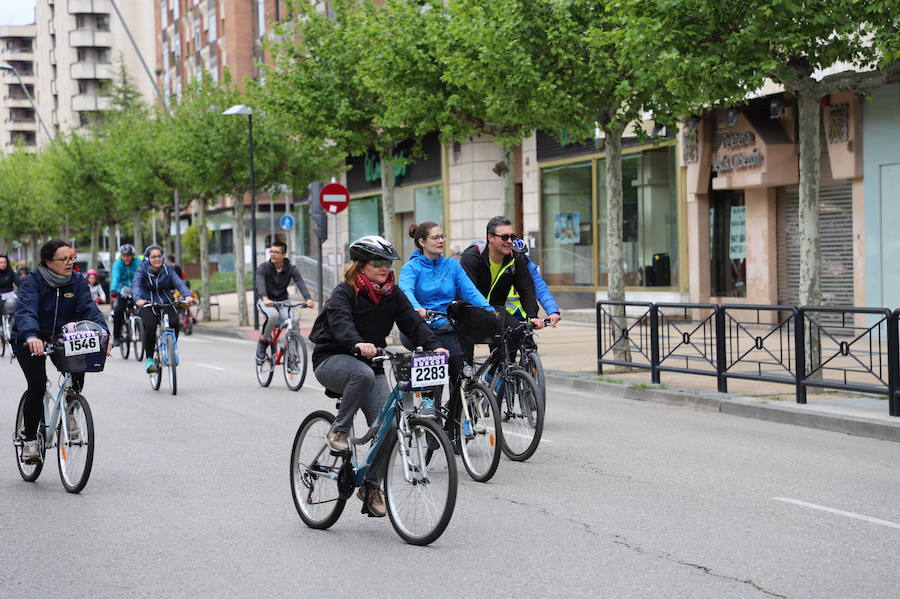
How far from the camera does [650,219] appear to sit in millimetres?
27156

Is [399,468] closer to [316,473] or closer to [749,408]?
[316,473]

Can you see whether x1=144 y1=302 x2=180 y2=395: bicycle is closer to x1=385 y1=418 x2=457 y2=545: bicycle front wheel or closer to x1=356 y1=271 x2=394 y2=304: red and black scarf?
x1=356 y1=271 x2=394 y2=304: red and black scarf

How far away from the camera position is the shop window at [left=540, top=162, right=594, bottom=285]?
3014cm

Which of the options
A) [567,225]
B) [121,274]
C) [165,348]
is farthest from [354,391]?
[567,225]

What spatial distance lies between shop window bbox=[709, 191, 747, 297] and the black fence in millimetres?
9557

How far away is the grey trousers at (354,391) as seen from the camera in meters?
6.68

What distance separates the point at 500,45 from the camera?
54.6ft

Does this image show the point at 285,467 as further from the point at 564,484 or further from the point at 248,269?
the point at 248,269

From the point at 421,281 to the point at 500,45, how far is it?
815 centimetres

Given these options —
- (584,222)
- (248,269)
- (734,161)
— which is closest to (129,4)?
(248,269)

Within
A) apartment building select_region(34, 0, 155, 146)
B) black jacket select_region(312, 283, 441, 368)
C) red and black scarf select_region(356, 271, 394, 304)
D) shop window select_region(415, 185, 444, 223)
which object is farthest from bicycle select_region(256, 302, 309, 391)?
apartment building select_region(34, 0, 155, 146)

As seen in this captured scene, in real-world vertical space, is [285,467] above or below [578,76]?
below

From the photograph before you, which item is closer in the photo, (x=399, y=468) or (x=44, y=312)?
(x=399, y=468)

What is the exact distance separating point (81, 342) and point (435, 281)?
2501mm
